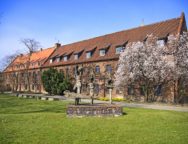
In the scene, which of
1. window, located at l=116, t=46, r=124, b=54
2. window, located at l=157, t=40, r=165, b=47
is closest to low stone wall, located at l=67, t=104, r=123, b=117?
window, located at l=157, t=40, r=165, b=47

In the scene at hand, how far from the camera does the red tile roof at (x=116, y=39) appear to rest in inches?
1332

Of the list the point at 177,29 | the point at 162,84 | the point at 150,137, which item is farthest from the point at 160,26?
the point at 150,137

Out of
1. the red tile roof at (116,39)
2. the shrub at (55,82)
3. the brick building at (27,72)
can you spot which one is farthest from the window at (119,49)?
the brick building at (27,72)

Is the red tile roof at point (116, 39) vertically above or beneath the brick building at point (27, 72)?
above

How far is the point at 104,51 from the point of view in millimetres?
40375

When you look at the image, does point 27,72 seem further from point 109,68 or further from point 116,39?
point 109,68

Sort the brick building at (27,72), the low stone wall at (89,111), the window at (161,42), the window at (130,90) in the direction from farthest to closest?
1. the brick building at (27,72)
2. the window at (130,90)
3. the window at (161,42)
4. the low stone wall at (89,111)

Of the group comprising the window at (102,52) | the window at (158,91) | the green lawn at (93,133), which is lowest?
the green lawn at (93,133)

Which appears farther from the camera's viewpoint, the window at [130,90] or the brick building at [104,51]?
the brick building at [104,51]

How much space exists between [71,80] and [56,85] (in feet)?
11.4

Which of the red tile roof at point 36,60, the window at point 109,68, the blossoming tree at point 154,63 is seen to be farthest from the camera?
the red tile roof at point 36,60

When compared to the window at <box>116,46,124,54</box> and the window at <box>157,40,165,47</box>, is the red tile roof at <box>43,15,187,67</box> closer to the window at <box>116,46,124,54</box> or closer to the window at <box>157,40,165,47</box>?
the window at <box>116,46,124,54</box>

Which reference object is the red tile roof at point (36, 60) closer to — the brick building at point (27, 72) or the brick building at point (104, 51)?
the brick building at point (27, 72)

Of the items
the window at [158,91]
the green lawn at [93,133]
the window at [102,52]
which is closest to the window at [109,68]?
the window at [102,52]
